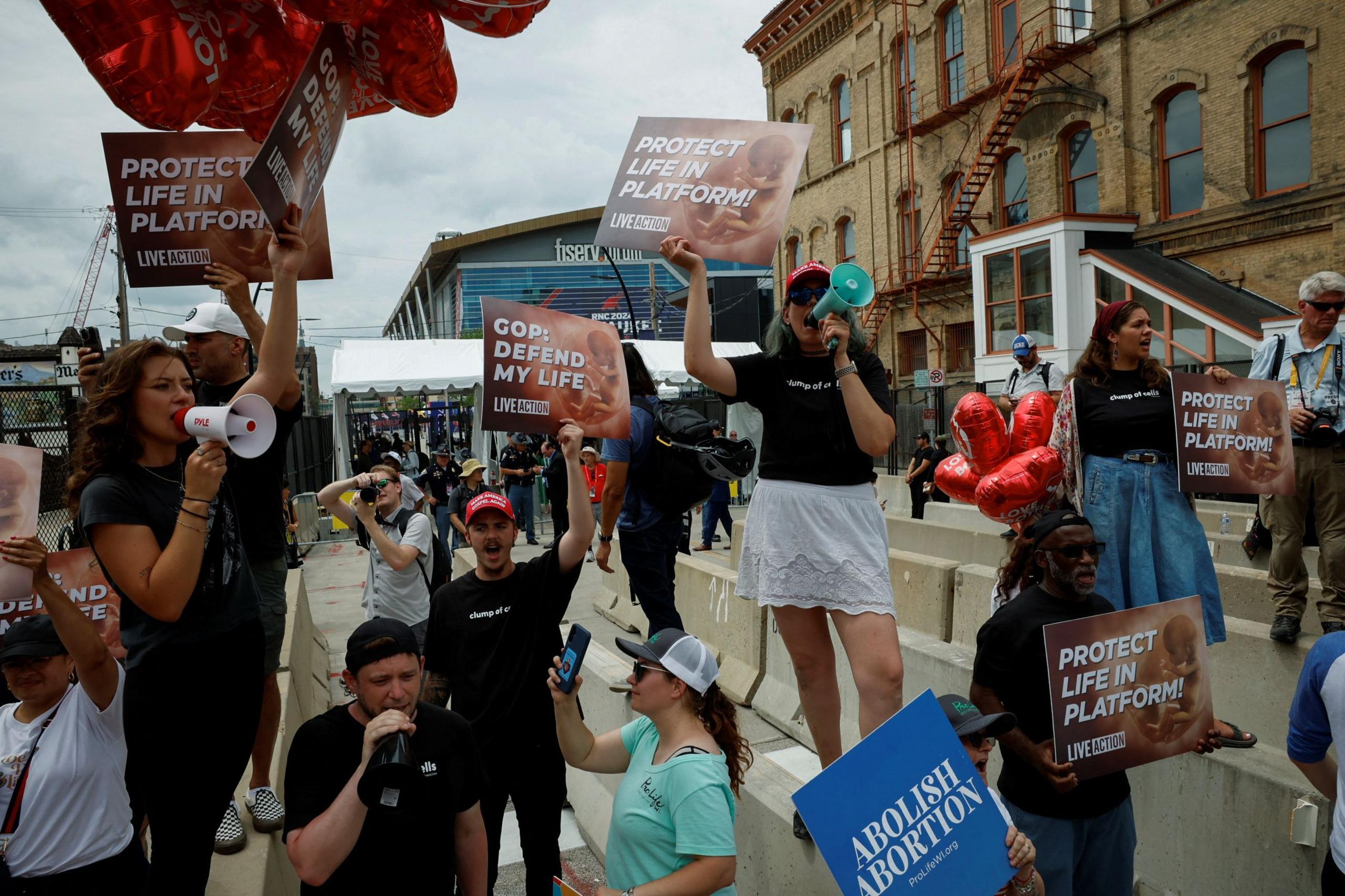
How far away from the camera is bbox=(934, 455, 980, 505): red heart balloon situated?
431cm

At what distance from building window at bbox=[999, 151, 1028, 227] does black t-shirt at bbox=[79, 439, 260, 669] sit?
21.8 meters

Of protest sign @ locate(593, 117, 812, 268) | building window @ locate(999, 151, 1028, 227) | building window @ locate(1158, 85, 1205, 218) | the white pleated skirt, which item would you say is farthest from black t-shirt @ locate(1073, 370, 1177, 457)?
building window @ locate(999, 151, 1028, 227)

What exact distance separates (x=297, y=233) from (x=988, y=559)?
24.4 ft

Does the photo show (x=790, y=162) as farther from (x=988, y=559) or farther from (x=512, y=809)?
(x=988, y=559)

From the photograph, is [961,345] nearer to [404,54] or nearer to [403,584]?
[403,584]

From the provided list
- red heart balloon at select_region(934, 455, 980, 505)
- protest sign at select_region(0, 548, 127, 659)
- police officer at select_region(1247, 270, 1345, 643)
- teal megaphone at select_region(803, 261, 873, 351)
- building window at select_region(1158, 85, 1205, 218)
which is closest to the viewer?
teal megaphone at select_region(803, 261, 873, 351)

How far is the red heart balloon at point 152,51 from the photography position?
248 cm

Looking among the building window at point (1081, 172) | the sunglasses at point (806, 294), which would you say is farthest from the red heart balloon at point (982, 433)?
the building window at point (1081, 172)

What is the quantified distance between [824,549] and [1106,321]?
5.45 feet

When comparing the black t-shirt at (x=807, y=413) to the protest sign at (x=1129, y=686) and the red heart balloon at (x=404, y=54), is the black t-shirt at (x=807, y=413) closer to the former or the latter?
the protest sign at (x=1129, y=686)

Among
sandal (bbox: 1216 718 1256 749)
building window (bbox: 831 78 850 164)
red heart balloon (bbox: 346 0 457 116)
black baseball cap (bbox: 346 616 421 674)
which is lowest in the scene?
sandal (bbox: 1216 718 1256 749)

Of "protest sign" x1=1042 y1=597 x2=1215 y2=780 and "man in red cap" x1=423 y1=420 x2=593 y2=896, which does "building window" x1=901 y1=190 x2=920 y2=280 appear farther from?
"protest sign" x1=1042 y1=597 x2=1215 y2=780

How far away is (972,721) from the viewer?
8.09 ft

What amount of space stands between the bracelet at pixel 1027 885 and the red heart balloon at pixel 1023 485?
187cm
